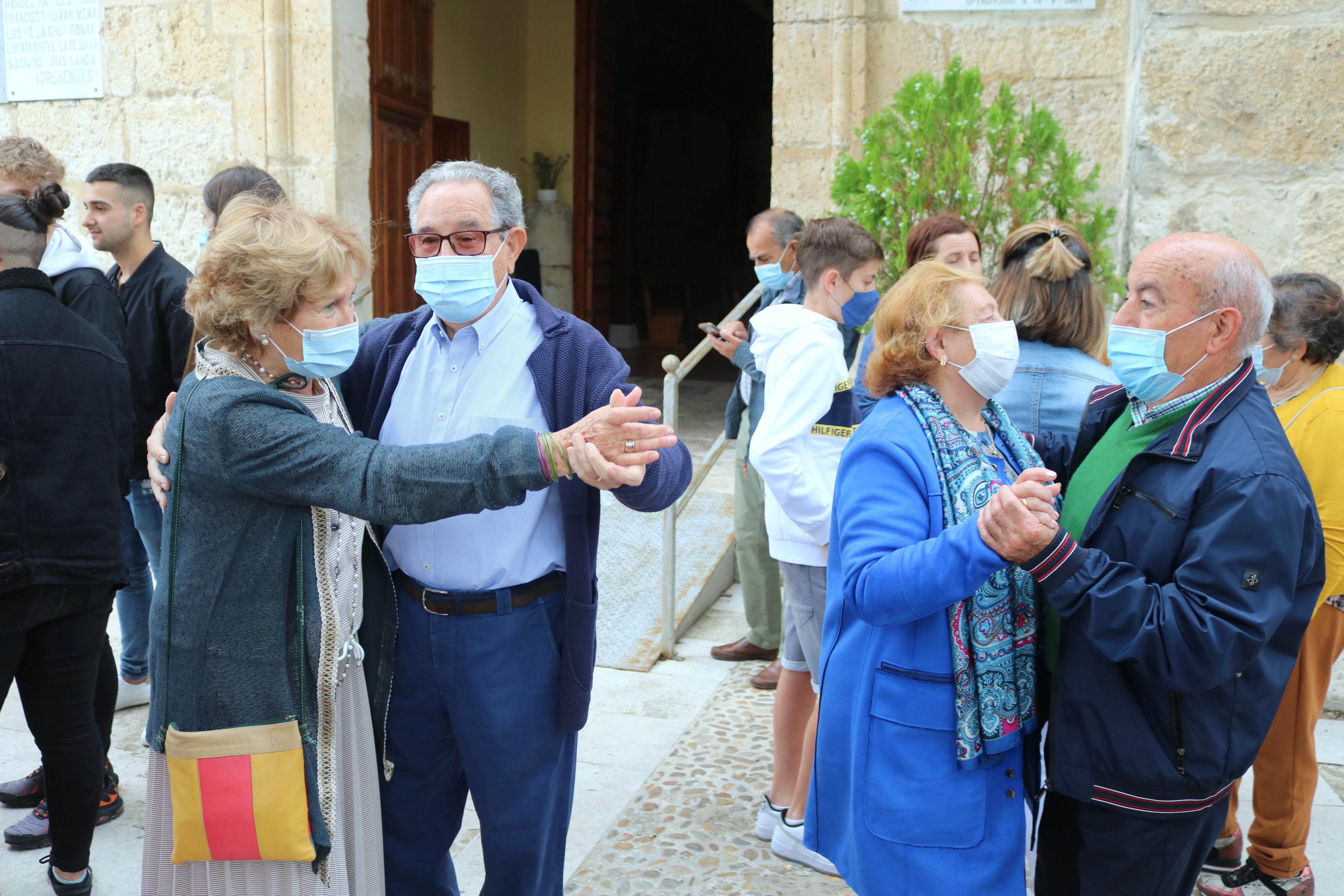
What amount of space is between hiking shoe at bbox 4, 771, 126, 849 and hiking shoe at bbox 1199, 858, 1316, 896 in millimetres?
3053

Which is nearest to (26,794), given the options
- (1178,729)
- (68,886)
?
(68,886)

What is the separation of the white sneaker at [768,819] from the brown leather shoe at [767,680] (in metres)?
1.06

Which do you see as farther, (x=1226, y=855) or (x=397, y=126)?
(x=397, y=126)

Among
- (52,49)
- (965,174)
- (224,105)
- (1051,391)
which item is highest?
(52,49)

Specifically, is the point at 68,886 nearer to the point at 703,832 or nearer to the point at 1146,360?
the point at 703,832

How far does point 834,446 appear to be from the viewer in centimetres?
306

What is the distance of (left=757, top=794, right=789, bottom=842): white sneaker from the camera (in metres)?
3.09

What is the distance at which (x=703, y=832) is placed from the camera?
3.16 metres

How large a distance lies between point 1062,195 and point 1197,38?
80 cm

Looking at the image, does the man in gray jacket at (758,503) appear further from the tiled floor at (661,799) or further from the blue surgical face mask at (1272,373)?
the blue surgical face mask at (1272,373)

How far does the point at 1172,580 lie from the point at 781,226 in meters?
3.04

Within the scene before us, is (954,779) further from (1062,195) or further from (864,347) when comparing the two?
(1062,195)

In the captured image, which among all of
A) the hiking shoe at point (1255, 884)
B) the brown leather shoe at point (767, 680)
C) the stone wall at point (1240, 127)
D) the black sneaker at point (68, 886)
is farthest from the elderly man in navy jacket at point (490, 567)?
the stone wall at point (1240, 127)

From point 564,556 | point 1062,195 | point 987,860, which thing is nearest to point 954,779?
point 987,860
